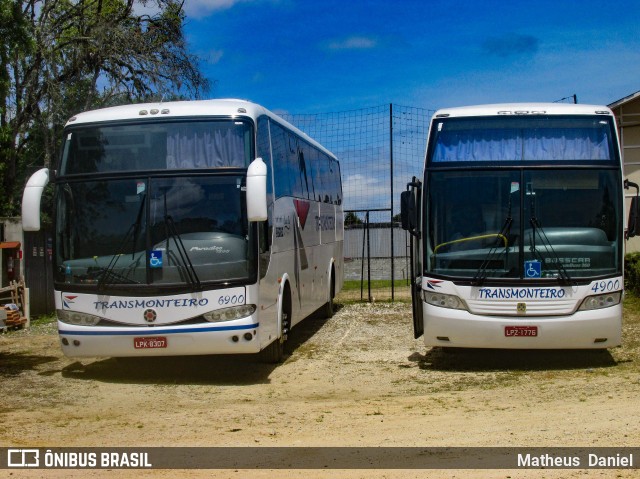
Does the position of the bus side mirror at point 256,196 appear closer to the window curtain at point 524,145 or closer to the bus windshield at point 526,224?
the bus windshield at point 526,224

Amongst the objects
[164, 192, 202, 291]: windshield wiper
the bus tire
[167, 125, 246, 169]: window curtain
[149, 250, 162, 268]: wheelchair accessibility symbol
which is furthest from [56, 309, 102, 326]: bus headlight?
the bus tire

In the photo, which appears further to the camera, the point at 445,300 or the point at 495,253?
the point at 445,300

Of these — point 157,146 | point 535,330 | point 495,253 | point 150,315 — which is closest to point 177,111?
point 157,146

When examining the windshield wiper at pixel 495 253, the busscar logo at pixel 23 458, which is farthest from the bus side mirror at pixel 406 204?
the busscar logo at pixel 23 458

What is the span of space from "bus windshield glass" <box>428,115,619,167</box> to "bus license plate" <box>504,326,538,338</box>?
215 centimetres

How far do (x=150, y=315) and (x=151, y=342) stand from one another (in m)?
0.34

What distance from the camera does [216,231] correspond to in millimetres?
9703

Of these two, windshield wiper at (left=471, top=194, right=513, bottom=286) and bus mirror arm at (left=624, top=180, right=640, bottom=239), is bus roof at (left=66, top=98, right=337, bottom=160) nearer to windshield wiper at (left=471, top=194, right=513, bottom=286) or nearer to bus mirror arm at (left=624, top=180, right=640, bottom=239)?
windshield wiper at (left=471, top=194, right=513, bottom=286)

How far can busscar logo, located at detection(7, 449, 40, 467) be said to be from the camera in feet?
21.0

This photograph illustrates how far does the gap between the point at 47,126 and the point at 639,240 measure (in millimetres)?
15660

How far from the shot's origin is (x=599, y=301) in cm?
1006

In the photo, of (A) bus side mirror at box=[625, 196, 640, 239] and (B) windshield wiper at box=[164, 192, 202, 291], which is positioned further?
(A) bus side mirror at box=[625, 196, 640, 239]

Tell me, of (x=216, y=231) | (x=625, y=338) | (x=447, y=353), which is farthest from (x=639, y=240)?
(x=216, y=231)

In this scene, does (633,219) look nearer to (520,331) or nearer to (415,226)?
(520,331)
